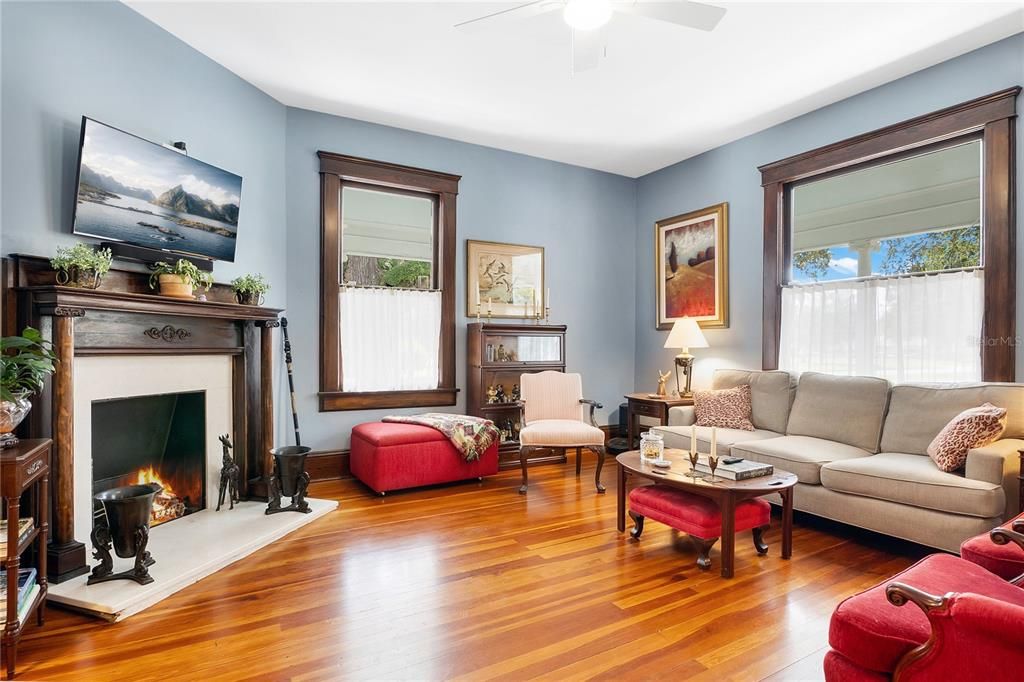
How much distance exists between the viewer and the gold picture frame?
5.21 meters

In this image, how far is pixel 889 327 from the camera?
3.95m

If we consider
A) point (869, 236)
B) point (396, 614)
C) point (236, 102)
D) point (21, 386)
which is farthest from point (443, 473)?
point (869, 236)

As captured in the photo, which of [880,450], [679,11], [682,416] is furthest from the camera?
[682,416]

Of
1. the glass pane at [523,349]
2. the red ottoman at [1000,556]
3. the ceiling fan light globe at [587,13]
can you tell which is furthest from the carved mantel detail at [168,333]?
the red ottoman at [1000,556]

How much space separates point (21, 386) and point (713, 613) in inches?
120

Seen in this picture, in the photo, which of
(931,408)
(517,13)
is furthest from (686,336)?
(517,13)

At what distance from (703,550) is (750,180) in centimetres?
353

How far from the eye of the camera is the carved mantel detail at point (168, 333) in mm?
3098

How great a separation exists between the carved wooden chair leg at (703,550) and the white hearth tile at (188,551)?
2382 mm

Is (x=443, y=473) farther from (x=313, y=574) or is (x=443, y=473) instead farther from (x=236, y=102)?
(x=236, y=102)

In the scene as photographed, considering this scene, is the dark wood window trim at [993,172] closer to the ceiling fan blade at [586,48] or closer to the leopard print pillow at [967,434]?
the leopard print pillow at [967,434]

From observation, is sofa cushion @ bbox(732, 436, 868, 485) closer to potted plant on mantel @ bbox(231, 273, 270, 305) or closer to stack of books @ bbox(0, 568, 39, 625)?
potted plant on mantel @ bbox(231, 273, 270, 305)

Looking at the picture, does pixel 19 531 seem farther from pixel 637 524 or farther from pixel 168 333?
pixel 637 524

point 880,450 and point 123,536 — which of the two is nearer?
point 123,536
